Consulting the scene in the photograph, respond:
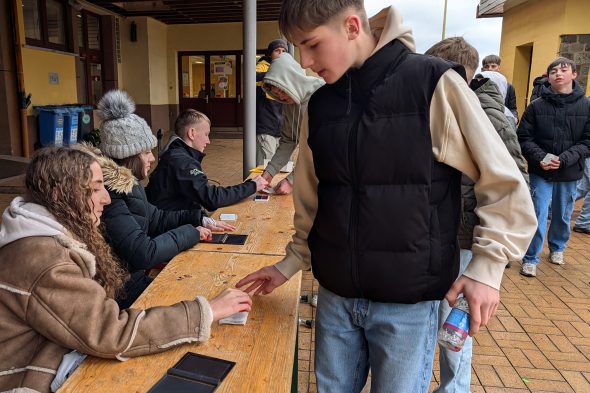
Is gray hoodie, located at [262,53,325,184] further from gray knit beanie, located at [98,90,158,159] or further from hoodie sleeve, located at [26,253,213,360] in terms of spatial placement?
hoodie sleeve, located at [26,253,213,360]

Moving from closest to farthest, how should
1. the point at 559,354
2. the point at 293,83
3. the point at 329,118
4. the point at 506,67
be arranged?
the point at 329,118
the point at 559,354
the point at 293,83
the point at 506,67

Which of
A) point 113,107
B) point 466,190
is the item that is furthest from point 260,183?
point 466,190

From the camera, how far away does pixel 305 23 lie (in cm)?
123

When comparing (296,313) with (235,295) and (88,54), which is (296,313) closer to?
(235,295)

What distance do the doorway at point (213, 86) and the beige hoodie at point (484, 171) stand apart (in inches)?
591

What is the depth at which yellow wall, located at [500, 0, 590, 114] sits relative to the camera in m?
10.7

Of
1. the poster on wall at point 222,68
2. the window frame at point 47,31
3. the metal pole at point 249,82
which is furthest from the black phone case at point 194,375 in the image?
the poster on wall at point 222,68

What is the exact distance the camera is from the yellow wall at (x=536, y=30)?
420 inches

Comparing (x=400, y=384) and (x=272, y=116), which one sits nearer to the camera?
(x=400, y=384)

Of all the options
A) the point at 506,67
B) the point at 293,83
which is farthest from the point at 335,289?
the point at 506,67

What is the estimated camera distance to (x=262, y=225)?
278 cm

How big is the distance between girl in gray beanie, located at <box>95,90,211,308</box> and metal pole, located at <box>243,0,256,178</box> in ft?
5.64

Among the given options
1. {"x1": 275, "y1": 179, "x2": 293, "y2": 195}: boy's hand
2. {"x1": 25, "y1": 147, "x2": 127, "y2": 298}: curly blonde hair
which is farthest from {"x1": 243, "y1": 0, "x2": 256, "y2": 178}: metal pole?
{"x1": 25, "y1": 147, "x2": 127, "y2": 298}: curly blonde hair

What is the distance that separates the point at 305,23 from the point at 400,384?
978 millimetres
